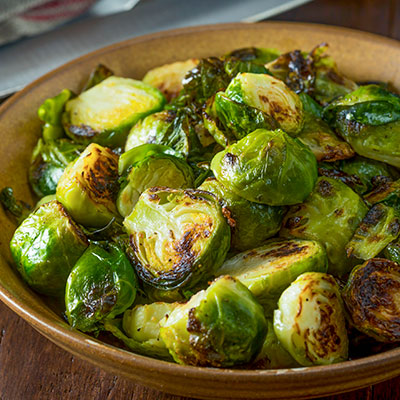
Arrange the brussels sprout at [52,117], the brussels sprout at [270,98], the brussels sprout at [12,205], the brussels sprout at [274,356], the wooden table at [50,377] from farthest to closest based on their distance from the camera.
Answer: the brussels sprout at [52,117]
the brussels sprout at [12,205]
the brussels sprout at [270,98]
the wooden table at [50,377]
the brussels sprout at [274,356]

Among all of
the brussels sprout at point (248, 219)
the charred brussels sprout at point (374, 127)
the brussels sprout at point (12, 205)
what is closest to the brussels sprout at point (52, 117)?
the brussels sprout at point (12, 205)

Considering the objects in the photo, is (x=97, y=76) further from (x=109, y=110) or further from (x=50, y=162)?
(x=50, y=162)

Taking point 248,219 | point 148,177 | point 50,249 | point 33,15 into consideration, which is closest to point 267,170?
point 248,219

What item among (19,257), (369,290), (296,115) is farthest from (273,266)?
(19,257)

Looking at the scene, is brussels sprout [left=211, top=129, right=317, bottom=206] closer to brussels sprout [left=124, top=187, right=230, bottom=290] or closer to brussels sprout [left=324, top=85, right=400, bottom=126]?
brussels sprout [left=124, top=187, right=230, bottom=290]

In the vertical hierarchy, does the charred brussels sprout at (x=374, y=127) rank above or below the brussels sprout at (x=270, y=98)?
below

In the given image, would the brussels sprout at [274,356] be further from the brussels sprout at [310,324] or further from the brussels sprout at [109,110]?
the brussels sprout at [109,110]

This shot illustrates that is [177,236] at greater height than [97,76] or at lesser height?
lesser

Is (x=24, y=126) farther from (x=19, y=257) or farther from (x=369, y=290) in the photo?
(x=369, y=290)
